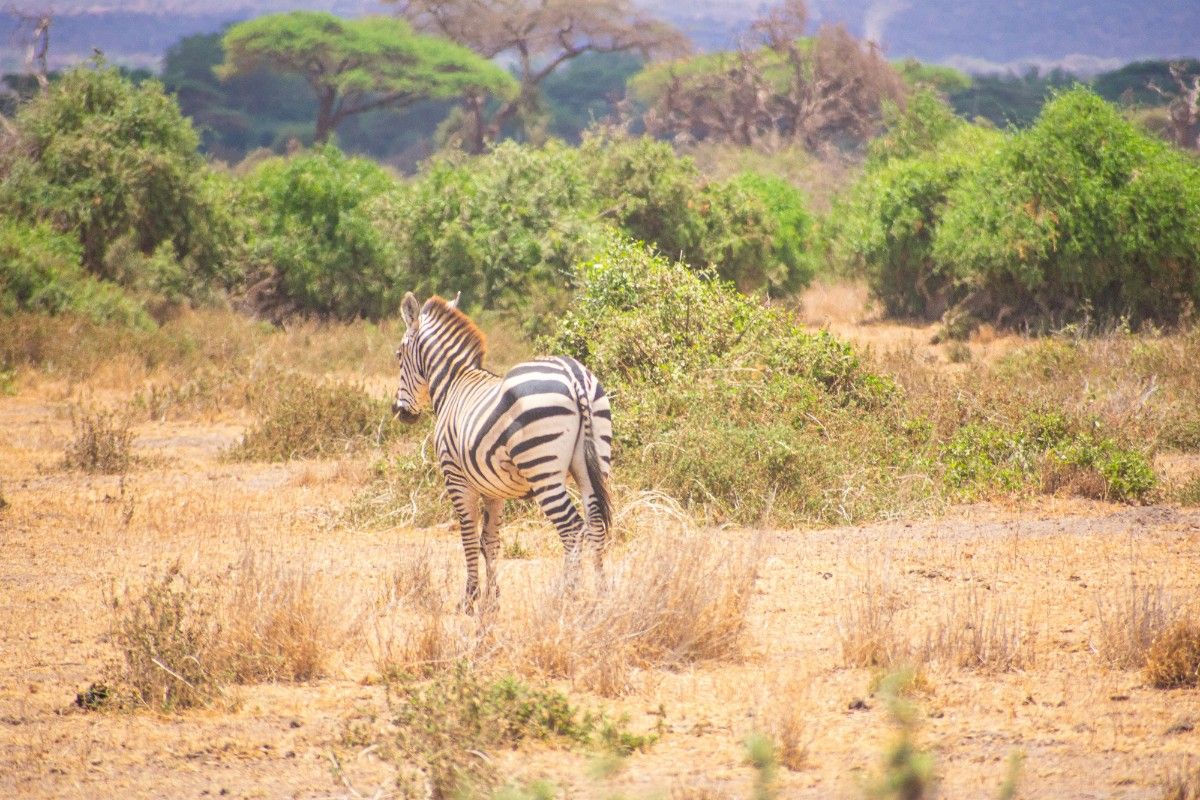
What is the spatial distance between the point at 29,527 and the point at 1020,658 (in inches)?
274

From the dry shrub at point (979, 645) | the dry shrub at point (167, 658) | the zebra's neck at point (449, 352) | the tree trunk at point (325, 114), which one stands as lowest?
the dry shrub at point (167, 658)

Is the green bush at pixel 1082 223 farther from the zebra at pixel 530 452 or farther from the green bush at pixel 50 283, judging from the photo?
the zebra at pixel 530 452

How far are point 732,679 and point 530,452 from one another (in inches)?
60.6

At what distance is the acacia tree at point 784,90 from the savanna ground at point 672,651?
38.3m

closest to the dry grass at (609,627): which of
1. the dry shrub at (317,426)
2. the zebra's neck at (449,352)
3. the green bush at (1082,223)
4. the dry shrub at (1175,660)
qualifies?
the zebra's neck at (449,352)

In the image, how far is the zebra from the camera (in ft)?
22.1

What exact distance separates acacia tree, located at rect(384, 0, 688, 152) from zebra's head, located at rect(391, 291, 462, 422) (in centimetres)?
4306

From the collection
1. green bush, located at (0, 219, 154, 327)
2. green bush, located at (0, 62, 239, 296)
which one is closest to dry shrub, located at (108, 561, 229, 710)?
green bush, located at (0, 219, 154, 327)

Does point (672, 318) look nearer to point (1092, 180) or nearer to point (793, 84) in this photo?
point (1092, 180)

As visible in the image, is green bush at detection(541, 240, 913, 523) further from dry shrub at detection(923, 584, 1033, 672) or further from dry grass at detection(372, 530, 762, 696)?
dry shrub at detection(923, 584, 1033, 672)

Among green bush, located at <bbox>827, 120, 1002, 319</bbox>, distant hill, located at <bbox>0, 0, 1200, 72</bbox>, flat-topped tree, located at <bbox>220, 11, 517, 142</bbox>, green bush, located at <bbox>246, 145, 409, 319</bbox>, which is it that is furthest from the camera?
distant hill, located at <bbox>0, 0, 1200, 72</bbox>

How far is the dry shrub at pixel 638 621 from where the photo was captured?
6.03 meters

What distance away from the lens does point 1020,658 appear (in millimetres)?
6117

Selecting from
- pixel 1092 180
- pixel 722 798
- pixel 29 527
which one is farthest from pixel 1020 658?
pixel 1092 180
